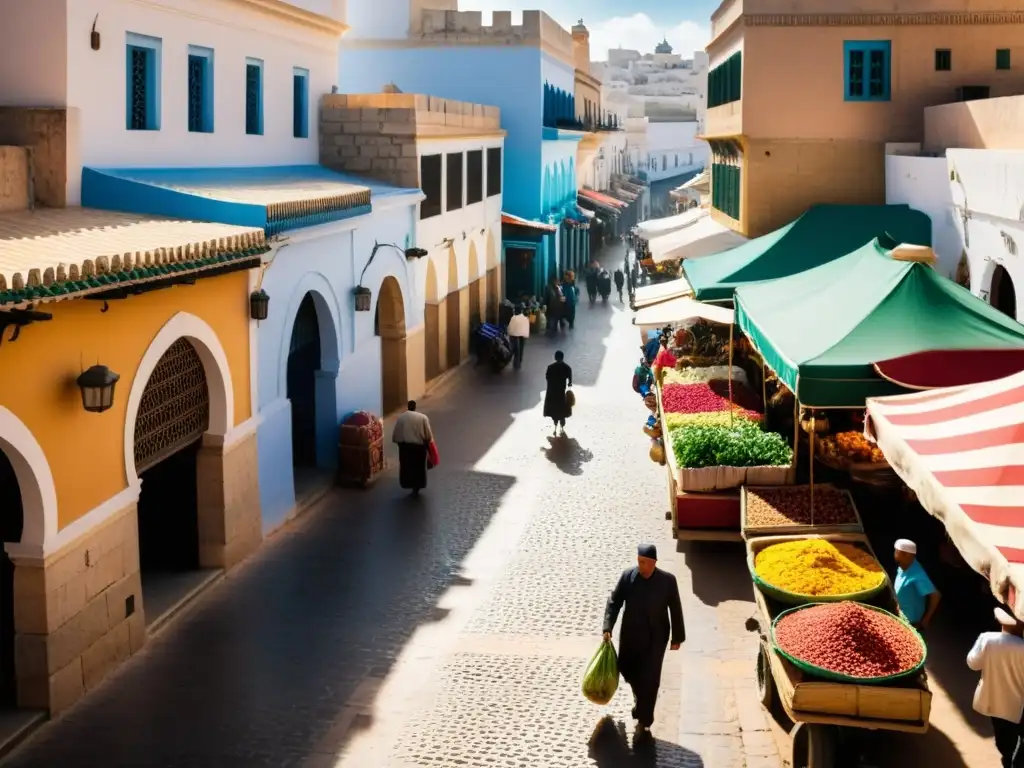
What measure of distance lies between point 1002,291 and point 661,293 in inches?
266

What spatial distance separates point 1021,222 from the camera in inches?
535

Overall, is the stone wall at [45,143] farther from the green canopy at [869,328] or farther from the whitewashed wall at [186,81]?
the green canopy at [869,328]

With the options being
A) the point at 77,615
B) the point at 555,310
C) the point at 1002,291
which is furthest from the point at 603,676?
the point at 555,310

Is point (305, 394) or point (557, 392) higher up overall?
point (305, 394)

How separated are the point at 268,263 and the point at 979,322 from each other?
24.2ft

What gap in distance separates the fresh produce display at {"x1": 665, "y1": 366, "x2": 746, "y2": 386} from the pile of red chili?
8736 mm

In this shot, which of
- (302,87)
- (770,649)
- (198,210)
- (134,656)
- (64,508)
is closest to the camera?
(770,649)

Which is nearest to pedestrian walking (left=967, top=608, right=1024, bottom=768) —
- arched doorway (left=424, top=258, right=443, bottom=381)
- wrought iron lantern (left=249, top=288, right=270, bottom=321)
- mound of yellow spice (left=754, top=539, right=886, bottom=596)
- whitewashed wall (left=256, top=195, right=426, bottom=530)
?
mound of yellow spice (left=754, top=539, right=886, bottom=596)

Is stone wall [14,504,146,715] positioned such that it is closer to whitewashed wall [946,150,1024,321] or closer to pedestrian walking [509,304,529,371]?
whitewashed wall [946,150,1024,321]

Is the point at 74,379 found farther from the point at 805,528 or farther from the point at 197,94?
the point at 197,94

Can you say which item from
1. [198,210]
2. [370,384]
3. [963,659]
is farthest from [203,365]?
[963,659]

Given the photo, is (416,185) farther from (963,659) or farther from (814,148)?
(963,659)

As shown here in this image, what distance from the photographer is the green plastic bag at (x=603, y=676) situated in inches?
355

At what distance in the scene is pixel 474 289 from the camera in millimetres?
29297
